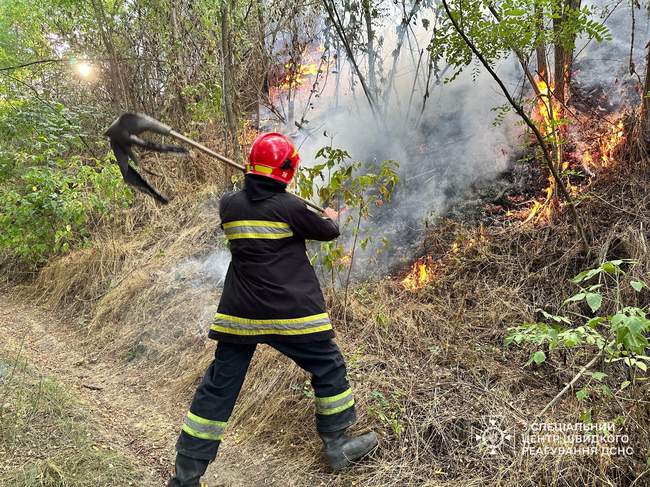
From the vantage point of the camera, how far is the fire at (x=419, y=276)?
15.2 feet

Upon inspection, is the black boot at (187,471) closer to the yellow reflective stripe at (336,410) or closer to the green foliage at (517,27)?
the yellow reflective stripe at (336,410)

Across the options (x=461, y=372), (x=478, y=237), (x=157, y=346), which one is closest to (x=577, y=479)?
(x=461, y=372)

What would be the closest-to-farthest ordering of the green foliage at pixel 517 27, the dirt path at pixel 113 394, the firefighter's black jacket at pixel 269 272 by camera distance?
the firefighter's black jacket at pixel 269 272
the dirt path at pixel 113 394
the green foliage at pixel 517 27

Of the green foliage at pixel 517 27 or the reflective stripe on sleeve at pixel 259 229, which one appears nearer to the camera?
the reflective stripe on sleeve at pixel 259 229

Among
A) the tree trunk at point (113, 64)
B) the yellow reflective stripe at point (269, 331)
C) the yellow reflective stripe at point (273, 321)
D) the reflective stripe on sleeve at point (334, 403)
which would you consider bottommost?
the reflective stripe on sleeve at point (334, 403)

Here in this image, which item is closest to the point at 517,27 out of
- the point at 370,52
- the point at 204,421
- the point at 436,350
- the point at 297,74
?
the point at 436,350

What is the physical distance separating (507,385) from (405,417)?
78 centimetres

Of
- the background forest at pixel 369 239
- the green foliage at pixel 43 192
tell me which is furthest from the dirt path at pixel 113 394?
the green foliage at pixel 43 192

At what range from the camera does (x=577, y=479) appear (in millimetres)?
2348

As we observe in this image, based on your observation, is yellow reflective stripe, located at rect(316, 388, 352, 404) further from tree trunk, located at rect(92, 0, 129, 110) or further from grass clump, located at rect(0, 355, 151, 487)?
tree trunk, located at rect(92, 0, 129, 110)

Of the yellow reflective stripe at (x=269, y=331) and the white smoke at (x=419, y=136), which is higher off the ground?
the white smoke at (x=419, y=136)

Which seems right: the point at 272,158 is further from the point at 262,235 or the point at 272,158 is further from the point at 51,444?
the point at 51,444

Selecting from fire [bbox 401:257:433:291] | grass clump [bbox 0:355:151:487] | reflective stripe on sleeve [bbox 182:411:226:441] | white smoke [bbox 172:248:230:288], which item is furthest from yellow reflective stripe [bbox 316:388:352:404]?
white smoke [bbox 172:248:230:288]

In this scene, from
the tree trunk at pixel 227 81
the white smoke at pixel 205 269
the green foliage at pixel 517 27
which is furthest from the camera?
A: the tree trunk at pixel 227 81
